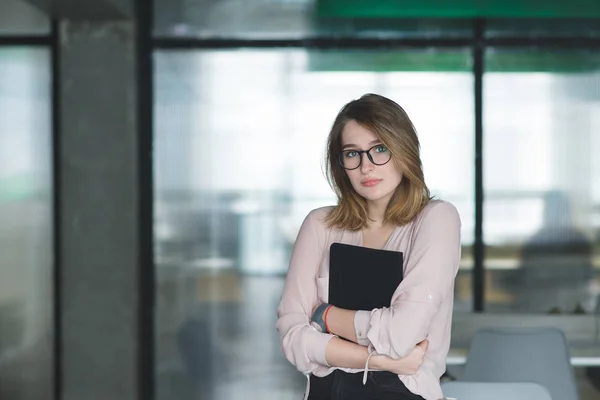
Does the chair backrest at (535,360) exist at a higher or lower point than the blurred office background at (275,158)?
lower

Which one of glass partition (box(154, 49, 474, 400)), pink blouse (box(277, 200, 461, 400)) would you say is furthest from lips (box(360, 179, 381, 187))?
glass partition (box(154, 49, 474, 400))

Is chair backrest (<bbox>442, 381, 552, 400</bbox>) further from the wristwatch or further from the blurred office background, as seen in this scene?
the blurred office background

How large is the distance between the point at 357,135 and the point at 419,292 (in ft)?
1.36

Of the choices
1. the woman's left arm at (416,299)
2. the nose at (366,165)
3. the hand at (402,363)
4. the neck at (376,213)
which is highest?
the nose at (366,165)

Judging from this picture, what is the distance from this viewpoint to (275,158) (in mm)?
5602

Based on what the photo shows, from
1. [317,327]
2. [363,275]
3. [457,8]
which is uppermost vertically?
[457,8]

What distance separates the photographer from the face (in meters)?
2.02

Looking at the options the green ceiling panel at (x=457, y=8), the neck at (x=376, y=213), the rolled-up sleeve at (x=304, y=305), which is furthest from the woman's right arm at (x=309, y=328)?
the green ceiling panel at (x=457, y=8)

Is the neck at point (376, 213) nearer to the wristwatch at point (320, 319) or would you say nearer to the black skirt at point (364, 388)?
the wristwatch at point (320, 319)

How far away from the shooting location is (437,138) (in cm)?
554

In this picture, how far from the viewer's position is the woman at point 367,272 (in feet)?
6.29

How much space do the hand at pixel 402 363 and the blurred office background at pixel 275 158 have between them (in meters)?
3.69

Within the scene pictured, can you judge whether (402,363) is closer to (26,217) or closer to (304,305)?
(304,305)

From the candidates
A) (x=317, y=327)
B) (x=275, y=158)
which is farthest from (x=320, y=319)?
(x=275, y=158)
